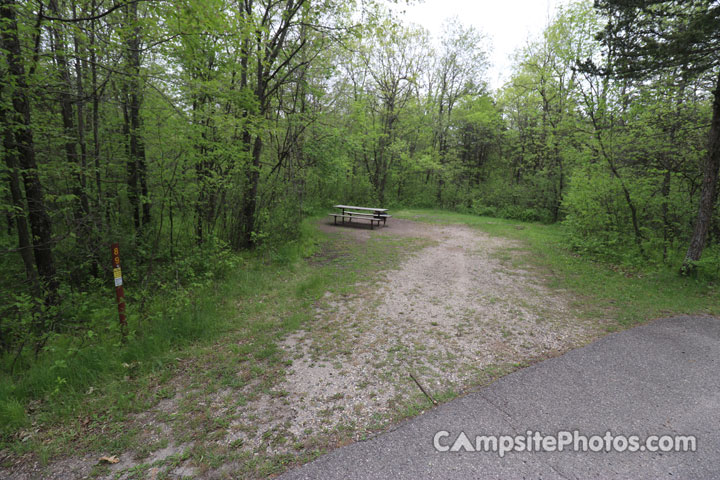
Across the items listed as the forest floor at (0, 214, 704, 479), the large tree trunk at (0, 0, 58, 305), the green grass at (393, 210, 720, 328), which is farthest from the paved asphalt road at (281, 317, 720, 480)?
the large tree trunk at (0, 0, 58, 305)

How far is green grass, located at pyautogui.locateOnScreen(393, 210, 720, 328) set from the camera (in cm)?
472

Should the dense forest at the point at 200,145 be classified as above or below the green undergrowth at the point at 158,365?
above


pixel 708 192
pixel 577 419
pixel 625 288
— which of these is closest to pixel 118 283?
pixel 577 419

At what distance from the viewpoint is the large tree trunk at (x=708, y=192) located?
18.6ft

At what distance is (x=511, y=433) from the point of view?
2.30 m

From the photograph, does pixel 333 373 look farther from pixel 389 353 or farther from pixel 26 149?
pixel 26 149

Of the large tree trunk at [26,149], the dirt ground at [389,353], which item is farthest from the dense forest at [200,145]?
the dirt ground at [389,353]

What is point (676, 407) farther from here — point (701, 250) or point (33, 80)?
point (33, 80)

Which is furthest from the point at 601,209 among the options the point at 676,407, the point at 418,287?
the point at 676,407

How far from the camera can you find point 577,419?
8.00ft

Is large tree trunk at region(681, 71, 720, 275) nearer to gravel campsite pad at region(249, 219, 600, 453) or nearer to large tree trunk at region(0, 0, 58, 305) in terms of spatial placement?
gravel campsite pad at region(249, 219, 600, 453)

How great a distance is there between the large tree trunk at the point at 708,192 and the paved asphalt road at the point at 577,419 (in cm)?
345

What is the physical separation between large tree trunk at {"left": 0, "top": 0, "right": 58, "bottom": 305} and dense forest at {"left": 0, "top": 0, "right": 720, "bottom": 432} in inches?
0.9

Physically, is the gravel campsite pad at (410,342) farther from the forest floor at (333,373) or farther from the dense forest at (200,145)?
the dense forest at (200,145)
